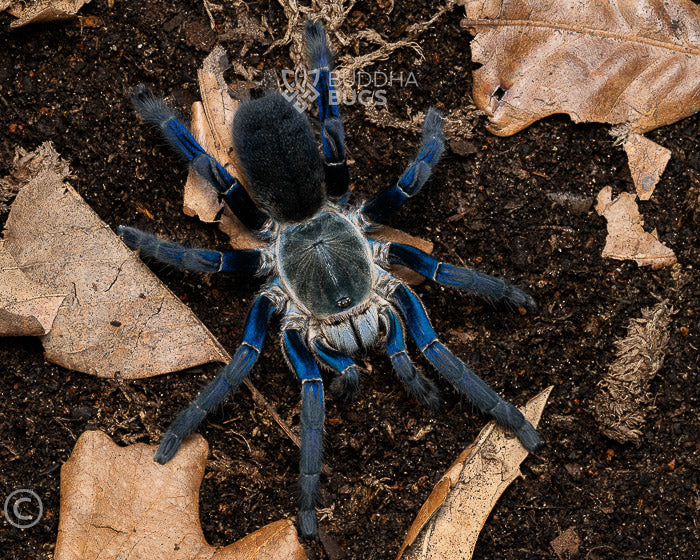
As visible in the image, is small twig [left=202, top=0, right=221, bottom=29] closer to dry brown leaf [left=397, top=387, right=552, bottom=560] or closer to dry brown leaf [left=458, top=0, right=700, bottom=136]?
dry brown leaf [left=458, top=0, right=700, bottom=136]

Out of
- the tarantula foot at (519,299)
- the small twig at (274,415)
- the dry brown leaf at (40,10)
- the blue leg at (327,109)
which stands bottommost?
the small twig at (274,415)

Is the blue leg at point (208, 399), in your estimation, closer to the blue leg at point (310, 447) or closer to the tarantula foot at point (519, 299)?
the blue leg at point (310, 447)

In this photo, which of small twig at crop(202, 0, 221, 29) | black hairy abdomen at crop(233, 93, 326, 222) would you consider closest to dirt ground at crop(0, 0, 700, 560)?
small twig at crop(202, 0, 221, 29)

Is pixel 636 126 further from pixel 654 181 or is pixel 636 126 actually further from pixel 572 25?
pixel 572 25

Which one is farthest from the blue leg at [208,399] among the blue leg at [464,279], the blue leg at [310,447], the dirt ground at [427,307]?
the blue leg at [464,279]

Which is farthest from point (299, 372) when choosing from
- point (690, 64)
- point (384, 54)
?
point (690, 64)

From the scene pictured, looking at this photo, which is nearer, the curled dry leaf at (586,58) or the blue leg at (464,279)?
the blue leg at (464,279)

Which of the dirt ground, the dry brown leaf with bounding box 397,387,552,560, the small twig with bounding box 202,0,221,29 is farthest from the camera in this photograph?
the small twig with bounding box 202,0,221,29
